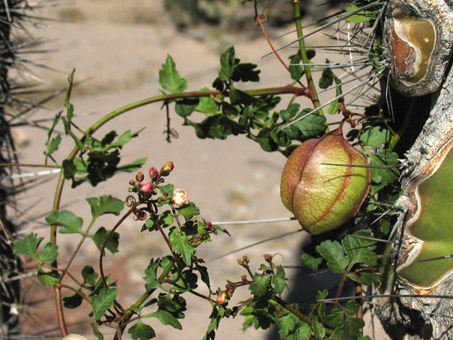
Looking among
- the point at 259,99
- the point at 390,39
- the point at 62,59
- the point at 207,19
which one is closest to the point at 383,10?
the point at 390,39

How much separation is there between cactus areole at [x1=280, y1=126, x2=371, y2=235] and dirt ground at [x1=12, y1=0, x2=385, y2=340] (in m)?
0.29

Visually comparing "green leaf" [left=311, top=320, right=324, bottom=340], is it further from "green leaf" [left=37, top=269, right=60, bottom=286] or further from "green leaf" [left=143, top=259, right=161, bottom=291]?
"green leaf" [left=37, top=269, right=60, bottom=286]

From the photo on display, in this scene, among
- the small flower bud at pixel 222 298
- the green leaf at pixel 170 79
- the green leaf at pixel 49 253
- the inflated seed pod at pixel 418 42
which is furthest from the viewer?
the green leaf at pixel 170 79

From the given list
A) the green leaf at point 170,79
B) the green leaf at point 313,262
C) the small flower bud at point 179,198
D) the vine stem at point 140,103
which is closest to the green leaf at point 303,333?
the green leaf at point 313,262

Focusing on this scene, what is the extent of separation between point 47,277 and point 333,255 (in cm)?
59

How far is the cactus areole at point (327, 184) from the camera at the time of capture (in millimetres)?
994

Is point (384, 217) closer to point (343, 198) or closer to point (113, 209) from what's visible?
point (343, 198)

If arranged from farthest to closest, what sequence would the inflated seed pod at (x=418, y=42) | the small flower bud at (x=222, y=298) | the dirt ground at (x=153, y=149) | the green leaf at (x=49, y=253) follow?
the dirt ground at (x=153, y=149) → the green leaf at (x=49, y=253) → the small flower bud at (x=222, y=298) → the inflated seed pod at (x=418, y=42)

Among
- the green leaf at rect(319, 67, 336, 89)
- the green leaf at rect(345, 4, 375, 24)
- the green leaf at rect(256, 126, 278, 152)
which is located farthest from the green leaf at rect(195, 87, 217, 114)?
the green leaf at rect(345, 4, 375, 24)

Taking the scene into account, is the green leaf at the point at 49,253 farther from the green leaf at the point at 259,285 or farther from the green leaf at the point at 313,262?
the green leaf at the point at 313,262

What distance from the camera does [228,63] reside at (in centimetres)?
112

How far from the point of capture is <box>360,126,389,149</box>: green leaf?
106 centimetres

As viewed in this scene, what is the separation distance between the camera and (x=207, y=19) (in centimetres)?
721

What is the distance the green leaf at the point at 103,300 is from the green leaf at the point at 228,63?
1.60ft
